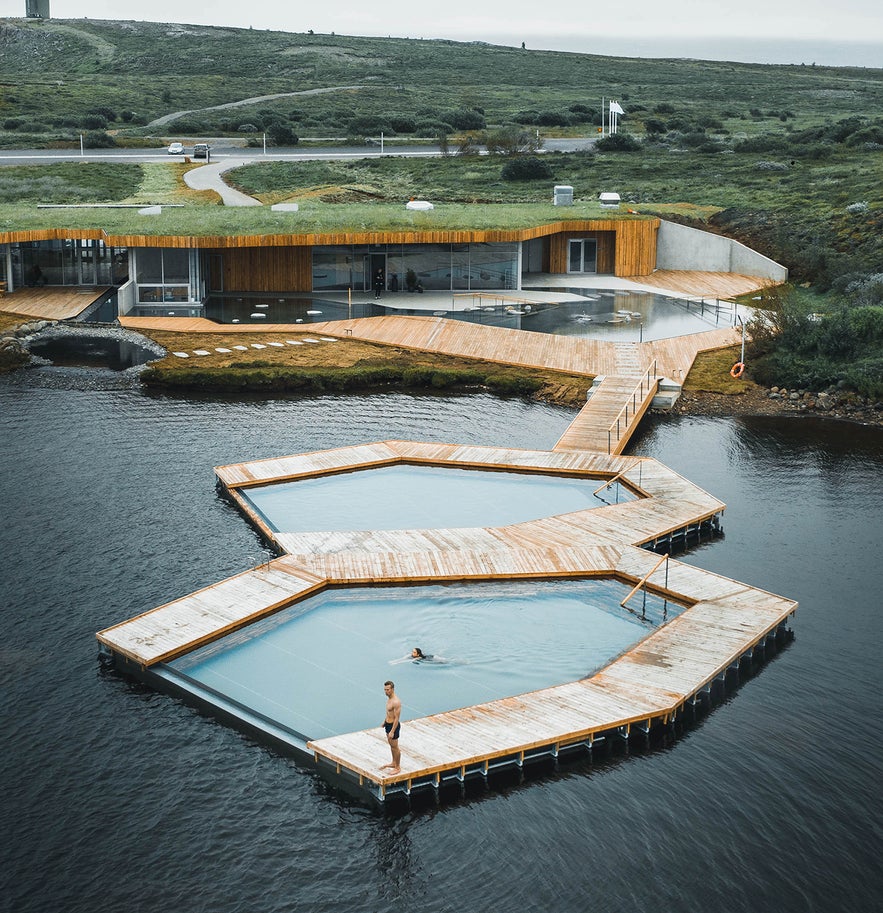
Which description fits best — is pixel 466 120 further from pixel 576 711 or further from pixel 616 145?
pixel 576 711

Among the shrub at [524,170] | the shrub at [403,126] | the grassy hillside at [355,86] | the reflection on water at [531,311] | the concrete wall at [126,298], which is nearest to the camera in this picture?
the reflection on water at [531,311]

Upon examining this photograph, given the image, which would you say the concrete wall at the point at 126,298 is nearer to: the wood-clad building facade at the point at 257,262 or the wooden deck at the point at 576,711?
the wood-clad building facade at the point at 257,262

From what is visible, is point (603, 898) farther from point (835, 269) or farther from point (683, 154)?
point (683, 154)

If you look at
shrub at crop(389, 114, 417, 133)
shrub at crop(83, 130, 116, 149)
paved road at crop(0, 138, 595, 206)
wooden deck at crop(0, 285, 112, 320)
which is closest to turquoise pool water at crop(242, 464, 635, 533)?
wooden deck at crop(0, 285, 112, 320)

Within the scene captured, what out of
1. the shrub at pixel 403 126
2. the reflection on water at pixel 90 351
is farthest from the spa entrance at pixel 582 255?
the shrub at pixel 403 126

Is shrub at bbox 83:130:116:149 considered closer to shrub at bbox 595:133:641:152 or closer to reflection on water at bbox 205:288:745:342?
shrub at bbox 595:133:641:152

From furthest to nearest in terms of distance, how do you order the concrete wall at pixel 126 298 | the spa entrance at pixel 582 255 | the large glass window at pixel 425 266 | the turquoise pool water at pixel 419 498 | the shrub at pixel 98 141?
the shrub at pixel 98 141 → the spa entrance at pixel 582 255 → the large glass window at pixel 425 266 → the concrete wall at pixel 126 298 → the turquoise pool water at pixel 419 498
